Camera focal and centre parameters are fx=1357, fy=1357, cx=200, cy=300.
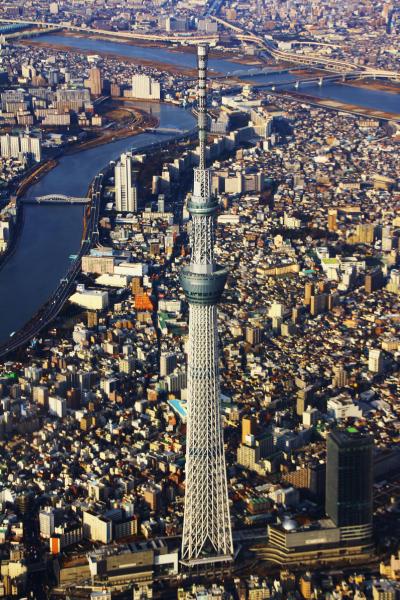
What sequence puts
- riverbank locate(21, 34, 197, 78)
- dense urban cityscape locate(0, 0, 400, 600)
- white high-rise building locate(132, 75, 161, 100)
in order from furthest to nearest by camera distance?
riverbank locate(21, 34, 197, 78)
white high-rise building locate(132, 75, 161, 100)
dense urban cityscape locate(0, 0, 400, 600)

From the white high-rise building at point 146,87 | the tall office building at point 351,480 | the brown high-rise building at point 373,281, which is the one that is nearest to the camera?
the tall office building at point 351,480

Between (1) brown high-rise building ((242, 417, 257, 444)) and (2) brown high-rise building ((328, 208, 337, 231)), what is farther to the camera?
(2) brown high-rise building ((328, 208, 337, 231))

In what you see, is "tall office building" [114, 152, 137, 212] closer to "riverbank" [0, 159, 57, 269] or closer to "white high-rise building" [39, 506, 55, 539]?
"riverbank" [0, 159, 57, 269]

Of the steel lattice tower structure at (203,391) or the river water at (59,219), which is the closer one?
the steel lattice tower structure at (203,391)

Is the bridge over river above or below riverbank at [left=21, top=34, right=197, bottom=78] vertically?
below

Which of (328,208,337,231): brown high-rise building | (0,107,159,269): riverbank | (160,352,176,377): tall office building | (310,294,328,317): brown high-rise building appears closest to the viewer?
(160,352,176,377): tall office building

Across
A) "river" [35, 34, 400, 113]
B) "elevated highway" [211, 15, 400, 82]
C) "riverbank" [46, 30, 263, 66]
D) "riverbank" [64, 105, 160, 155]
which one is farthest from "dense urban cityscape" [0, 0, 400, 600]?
"riverbank" [46, 30, 263, 66]

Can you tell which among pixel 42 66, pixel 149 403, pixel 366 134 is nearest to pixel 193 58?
pixel 42 66

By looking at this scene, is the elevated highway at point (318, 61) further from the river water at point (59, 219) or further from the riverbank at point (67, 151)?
the riverbank at point (67, 151)

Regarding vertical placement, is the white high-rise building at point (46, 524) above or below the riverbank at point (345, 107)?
below

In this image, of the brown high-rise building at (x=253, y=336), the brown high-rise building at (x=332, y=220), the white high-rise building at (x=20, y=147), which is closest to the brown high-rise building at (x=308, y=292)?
the brown high-rise building at (x=253, y=336)
